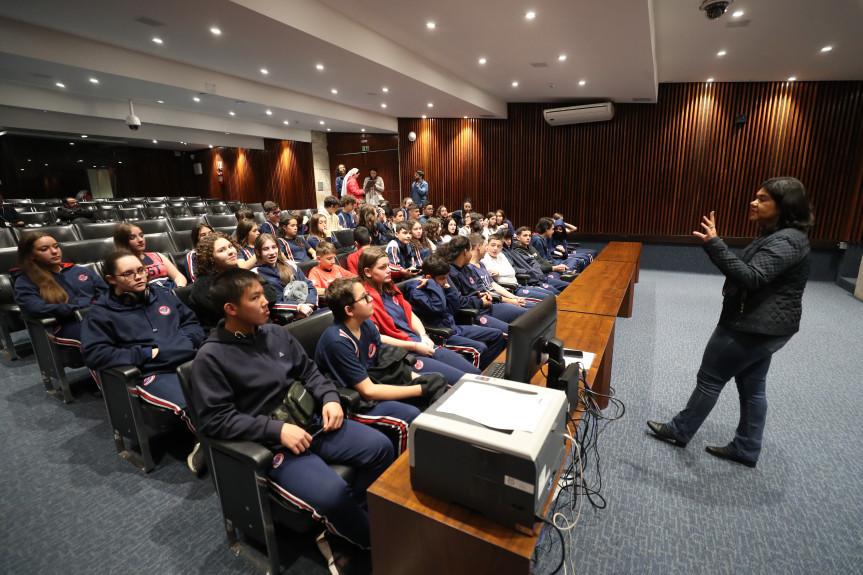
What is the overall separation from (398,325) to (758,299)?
198 cm

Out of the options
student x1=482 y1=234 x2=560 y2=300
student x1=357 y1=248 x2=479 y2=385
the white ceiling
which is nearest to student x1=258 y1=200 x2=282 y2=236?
the white ceiling

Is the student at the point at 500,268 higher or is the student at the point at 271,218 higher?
the student at the point at 271,218

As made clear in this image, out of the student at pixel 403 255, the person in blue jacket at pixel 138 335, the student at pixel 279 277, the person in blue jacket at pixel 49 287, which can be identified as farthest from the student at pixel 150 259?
the student at pixel 403 255

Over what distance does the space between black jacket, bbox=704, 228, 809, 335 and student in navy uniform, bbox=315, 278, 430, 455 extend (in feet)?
5.44

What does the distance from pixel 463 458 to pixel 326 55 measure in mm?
5940

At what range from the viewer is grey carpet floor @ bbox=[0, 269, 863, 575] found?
1699 millimetres

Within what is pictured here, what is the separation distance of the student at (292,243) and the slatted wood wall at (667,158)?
6.41m

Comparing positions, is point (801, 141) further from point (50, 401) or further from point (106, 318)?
point (50, 401)

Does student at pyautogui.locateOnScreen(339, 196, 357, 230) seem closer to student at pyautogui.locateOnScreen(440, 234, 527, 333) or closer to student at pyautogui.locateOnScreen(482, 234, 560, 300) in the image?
student at pyautogui.locateOnScreen(482, 234, 560, 300)

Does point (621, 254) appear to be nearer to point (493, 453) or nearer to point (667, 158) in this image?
point (667, 158)

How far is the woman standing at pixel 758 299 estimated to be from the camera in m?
1.91

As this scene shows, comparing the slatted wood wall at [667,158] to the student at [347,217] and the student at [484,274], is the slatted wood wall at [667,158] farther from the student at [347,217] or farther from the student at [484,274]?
the student at [484,274]

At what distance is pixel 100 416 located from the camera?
2729mm

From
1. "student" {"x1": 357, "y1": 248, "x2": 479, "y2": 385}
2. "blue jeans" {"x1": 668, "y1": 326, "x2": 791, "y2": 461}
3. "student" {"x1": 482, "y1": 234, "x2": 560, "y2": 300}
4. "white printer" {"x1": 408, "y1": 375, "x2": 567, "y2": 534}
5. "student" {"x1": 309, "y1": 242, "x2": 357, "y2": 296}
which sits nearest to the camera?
"white printer" {"x1": 408, "y1": 375, "x2": 567, "y2": 534}
